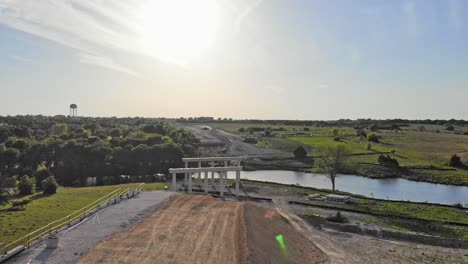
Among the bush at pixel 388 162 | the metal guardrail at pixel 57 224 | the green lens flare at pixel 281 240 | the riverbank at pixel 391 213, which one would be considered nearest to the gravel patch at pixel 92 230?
the metal guardrail at pixel 57 224

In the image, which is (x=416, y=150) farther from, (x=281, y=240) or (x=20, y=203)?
(x=20, y=203)

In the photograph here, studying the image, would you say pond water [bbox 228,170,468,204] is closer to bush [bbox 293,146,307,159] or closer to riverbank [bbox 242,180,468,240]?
riverbank [bbox 242,180,468,240]

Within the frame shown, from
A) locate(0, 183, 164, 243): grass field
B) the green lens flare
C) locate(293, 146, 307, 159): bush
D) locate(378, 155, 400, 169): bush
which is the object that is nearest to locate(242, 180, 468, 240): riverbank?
the green lens flare

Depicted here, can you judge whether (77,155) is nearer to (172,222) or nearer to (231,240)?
(172,222)

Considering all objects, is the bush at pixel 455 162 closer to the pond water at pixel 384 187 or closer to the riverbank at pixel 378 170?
the riverbank at pixel 378 170

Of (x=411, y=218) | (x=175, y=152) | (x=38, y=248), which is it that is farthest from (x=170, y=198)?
(x=175, y=152)
